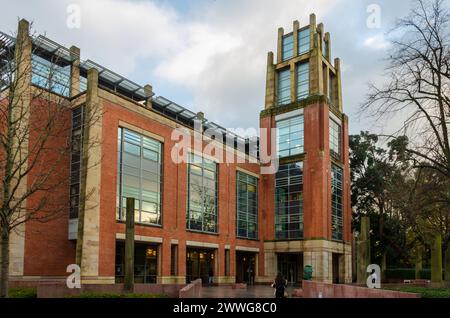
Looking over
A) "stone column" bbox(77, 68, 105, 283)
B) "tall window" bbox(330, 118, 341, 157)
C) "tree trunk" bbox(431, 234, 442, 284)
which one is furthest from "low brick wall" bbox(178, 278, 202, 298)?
"tall window" bbox(330, 118, 341, 157)

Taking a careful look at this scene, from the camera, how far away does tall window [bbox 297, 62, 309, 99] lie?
52.2m

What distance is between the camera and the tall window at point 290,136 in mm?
50719

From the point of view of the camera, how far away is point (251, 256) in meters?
51.6

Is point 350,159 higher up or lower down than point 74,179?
higher up

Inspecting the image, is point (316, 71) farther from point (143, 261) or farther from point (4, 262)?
point (4, 262)

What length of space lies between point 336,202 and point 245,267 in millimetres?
11564

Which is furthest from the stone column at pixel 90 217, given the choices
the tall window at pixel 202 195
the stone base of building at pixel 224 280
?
the stone base of building at pixel 224 280

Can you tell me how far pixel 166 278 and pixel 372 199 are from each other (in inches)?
1213

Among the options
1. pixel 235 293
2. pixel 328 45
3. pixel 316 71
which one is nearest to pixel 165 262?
pixel 235 293

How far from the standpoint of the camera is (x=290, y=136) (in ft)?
169

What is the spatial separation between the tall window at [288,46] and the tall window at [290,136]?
7657 mm

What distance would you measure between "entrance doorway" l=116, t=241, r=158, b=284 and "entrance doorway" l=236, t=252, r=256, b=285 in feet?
46.1
